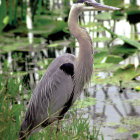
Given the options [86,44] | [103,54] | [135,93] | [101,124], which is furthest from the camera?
[103,54]

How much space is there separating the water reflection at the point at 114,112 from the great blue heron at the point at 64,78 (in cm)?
53

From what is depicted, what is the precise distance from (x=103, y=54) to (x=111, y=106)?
869 mm

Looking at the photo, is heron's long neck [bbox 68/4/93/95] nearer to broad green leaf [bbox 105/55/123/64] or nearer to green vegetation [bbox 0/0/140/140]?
green vegetation [bbox 0/0/140/140]

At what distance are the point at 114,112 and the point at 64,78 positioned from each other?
98 cm

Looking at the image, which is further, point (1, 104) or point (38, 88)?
point (38, 88)

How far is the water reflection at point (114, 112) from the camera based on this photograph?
314 centimetres

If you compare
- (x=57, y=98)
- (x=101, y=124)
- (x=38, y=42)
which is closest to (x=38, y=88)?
(x=57, y=98)

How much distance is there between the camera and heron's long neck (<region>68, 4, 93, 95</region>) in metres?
2.72

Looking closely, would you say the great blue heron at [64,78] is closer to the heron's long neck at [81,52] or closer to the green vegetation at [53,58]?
the heron's long neck at [81,52]

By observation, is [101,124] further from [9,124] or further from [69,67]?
[9,124]

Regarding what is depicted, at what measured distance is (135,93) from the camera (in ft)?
13.4

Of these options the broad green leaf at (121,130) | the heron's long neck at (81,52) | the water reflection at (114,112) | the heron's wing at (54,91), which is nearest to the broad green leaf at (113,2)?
the heron's long neck at (81,52)

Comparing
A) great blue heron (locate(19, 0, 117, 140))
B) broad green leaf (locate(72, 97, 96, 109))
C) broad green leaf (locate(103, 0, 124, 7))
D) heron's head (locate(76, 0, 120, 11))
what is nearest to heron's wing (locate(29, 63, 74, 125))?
great blue heron (locate(19, 0, 117, 140))

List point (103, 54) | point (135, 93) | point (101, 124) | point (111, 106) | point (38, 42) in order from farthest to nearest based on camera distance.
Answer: point (38, 42) < point (103, 54) < point (135, 93) < point (111, 106) < point (101, 124)
